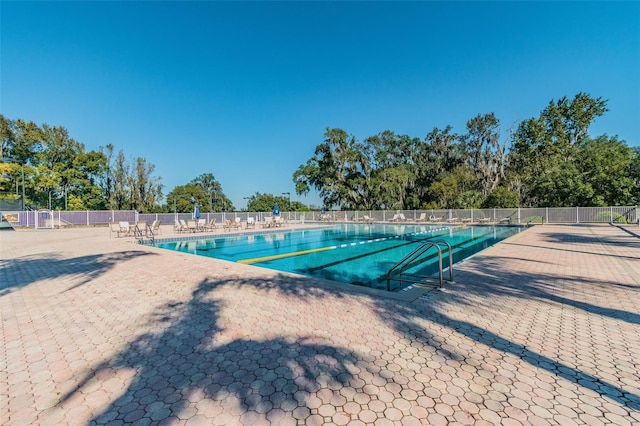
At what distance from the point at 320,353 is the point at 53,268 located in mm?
7259

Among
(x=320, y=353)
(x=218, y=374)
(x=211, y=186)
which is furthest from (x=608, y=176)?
(x=211, y=186)

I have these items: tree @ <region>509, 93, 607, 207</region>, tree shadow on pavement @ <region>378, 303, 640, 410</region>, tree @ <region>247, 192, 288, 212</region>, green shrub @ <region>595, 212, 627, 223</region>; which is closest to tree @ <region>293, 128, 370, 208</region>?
tree @ <region>247, 192, 288, 212</region>

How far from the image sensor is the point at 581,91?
2966 cm

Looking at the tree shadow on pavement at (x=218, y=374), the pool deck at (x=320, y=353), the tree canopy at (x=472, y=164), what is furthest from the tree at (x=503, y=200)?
the tree shadow on pavement at (x=218, y=374)

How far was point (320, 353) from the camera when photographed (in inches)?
102

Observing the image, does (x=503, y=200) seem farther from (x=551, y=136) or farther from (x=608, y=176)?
(x=551, y=136)

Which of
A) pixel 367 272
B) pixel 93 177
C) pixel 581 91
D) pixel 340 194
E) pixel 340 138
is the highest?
pixel 581 91

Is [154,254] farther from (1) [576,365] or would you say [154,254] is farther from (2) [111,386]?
(1) [576,365]

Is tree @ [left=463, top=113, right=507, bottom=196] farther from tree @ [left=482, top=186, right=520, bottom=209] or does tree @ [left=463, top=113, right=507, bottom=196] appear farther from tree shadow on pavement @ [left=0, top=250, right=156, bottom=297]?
tree shadow on pavement @ [left=0, top=250, right=156, bottom=297]

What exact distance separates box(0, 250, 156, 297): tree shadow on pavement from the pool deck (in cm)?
52

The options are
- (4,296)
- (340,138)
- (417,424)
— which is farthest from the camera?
(340,138)

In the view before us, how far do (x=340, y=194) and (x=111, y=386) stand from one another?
110 feet

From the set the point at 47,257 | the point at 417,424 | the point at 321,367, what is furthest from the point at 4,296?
the point at 417,424

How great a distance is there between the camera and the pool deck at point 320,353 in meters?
1.85
